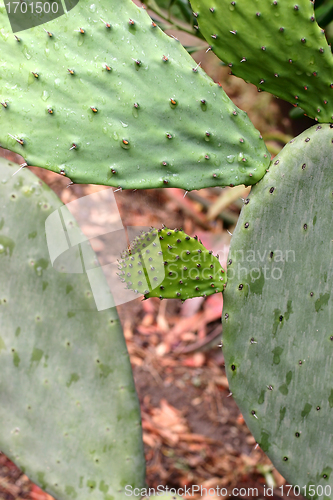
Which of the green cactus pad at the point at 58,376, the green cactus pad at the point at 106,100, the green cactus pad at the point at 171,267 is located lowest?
the green cactus pad at the point at 58,376

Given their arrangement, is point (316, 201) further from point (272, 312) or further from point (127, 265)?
point (127, 265)

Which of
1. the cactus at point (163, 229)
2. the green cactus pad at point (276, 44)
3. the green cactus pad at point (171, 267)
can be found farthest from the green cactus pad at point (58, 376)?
the green cactus pad at point (276, 44)

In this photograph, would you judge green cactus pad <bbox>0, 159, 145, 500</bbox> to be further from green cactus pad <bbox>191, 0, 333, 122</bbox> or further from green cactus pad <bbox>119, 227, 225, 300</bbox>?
green cactus pad <bbox>191, 0, 333, 122</bbox>

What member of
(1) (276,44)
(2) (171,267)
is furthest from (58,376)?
(1) (276,44)

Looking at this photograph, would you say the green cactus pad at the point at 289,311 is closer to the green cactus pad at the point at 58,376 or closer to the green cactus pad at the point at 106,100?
the green cactus pad at the point at 106,100

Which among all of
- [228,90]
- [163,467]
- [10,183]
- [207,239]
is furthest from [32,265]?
[228,90]
